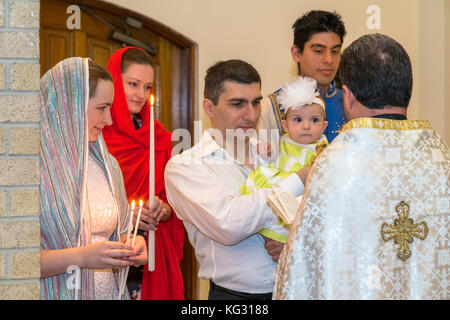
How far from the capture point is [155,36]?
459cm

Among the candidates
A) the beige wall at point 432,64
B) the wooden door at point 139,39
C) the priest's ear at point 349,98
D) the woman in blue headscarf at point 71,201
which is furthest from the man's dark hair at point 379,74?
the beige wall at point 432,64

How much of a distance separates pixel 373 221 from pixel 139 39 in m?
3.06

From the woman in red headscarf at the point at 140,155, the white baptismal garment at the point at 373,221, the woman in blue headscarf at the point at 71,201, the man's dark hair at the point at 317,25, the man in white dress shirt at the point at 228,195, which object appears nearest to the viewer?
the white baptismal garment at the point at 373,221

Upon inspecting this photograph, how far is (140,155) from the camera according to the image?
347cm

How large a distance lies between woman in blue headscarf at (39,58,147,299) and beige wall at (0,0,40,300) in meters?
0.30

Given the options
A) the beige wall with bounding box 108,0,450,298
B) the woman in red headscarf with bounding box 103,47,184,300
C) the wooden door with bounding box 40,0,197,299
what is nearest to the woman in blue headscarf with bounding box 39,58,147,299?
the woman in red headscarf with bounding box 103,47,184,300

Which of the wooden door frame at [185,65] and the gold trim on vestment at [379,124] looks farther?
the wooden door frame at [185,65]

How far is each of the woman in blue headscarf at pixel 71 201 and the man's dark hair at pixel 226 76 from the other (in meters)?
0.57

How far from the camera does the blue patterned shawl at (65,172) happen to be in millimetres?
2281

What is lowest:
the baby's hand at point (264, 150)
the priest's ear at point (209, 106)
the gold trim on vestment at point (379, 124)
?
the baby's hand at point (264, 150)

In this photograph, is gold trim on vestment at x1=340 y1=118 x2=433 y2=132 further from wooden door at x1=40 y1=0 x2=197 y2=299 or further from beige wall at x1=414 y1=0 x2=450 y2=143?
beige wall at x1=414 y1=0 x2=450 y2=143

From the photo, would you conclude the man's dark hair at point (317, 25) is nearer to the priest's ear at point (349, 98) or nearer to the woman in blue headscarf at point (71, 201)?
the woman in blue headscarf at point (71, 201)

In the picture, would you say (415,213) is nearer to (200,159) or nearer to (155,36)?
(200,159)
